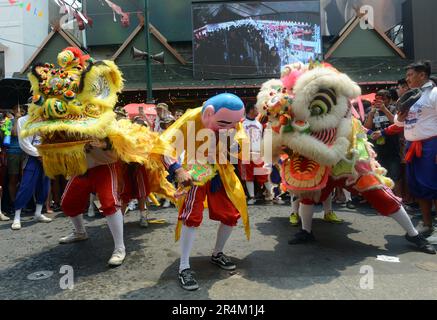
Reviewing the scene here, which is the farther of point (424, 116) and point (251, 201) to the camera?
point (251, 201)

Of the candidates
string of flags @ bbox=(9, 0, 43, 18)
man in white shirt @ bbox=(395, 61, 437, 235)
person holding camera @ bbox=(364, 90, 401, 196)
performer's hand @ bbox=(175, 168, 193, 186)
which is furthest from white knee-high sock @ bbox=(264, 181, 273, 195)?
string of flags @ bbox=(9, 0, 43, 18)

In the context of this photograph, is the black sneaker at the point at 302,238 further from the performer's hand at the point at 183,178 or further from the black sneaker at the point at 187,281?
the performer's hand at the point at 183,178

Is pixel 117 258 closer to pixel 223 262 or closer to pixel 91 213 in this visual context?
pixel 223 262

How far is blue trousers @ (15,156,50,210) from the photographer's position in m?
5.34

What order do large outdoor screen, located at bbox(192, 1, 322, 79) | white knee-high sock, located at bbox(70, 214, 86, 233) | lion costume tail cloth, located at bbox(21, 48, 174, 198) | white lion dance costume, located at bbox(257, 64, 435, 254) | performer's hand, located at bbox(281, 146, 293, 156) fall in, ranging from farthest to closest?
large outdoor screen, located at bbox(192, 1, 322, 79) < white knee-high sock, located at bbox(70, 214, 86, 233) < performer's hand, located at bbox(281, 146, 293, 156) < white lion dance costume, located at bbox(257, 64, 435, 254) < lion costume tail cloth, located at bbox(21, 48, 174, 198)

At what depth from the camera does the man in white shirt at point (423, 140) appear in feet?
13.3

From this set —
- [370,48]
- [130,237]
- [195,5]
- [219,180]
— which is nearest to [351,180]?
[219,180]

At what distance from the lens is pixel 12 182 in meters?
6.12

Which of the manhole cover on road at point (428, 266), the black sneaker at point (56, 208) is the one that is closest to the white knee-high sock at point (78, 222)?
the black sneaker at point (56, 208)

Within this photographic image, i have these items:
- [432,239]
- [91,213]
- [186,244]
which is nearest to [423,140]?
[432,239]

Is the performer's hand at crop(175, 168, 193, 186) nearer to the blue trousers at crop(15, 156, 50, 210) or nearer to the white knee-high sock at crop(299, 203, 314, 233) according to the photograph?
the white knee-high sock at crop(299, 203, 314, 233)

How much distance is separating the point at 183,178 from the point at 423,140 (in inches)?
110

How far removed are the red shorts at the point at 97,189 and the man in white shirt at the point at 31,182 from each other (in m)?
1.90

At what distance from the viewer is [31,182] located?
5387 millimetres
